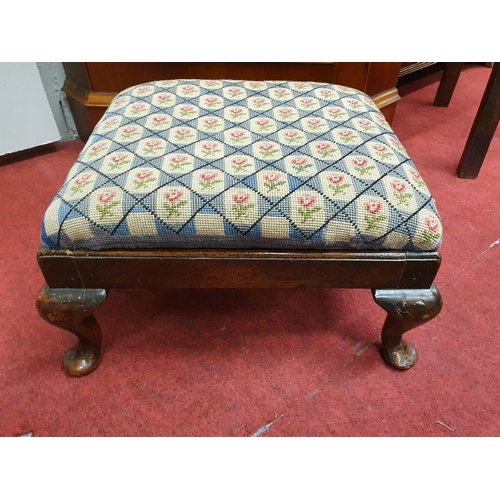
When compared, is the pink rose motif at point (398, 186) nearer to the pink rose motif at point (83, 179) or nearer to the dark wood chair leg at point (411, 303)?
the dark wood chair leg at point (411, 303)

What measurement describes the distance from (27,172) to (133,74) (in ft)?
1.55

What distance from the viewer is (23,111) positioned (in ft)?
4.62

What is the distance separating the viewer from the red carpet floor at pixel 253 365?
0.81m

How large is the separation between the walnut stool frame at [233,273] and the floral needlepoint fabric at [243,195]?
2 cm

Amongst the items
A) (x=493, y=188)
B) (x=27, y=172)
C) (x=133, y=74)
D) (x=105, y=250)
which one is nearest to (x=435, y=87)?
(x=493, y=188)

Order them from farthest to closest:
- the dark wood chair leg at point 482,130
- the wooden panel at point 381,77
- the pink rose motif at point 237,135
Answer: the wooden panel at point 381,77 → the dark wood chair leg at point 482,130 → the pink rose motif at point 237,135

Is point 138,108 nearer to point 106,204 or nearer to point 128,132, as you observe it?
point 128,132

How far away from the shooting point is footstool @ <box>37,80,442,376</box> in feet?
2.23

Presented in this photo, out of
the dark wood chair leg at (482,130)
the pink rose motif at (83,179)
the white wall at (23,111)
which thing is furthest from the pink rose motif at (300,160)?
the white wall at (23,111)

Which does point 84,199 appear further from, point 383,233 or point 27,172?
point 27,172

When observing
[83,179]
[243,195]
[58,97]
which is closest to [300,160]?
[243,195]

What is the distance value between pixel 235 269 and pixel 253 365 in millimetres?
260

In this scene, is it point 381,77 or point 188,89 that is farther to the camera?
point 381,77

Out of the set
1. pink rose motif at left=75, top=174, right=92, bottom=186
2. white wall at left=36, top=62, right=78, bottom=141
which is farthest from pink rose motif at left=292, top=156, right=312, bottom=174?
white wall at left=36, top=62, right=78, bottom=141
